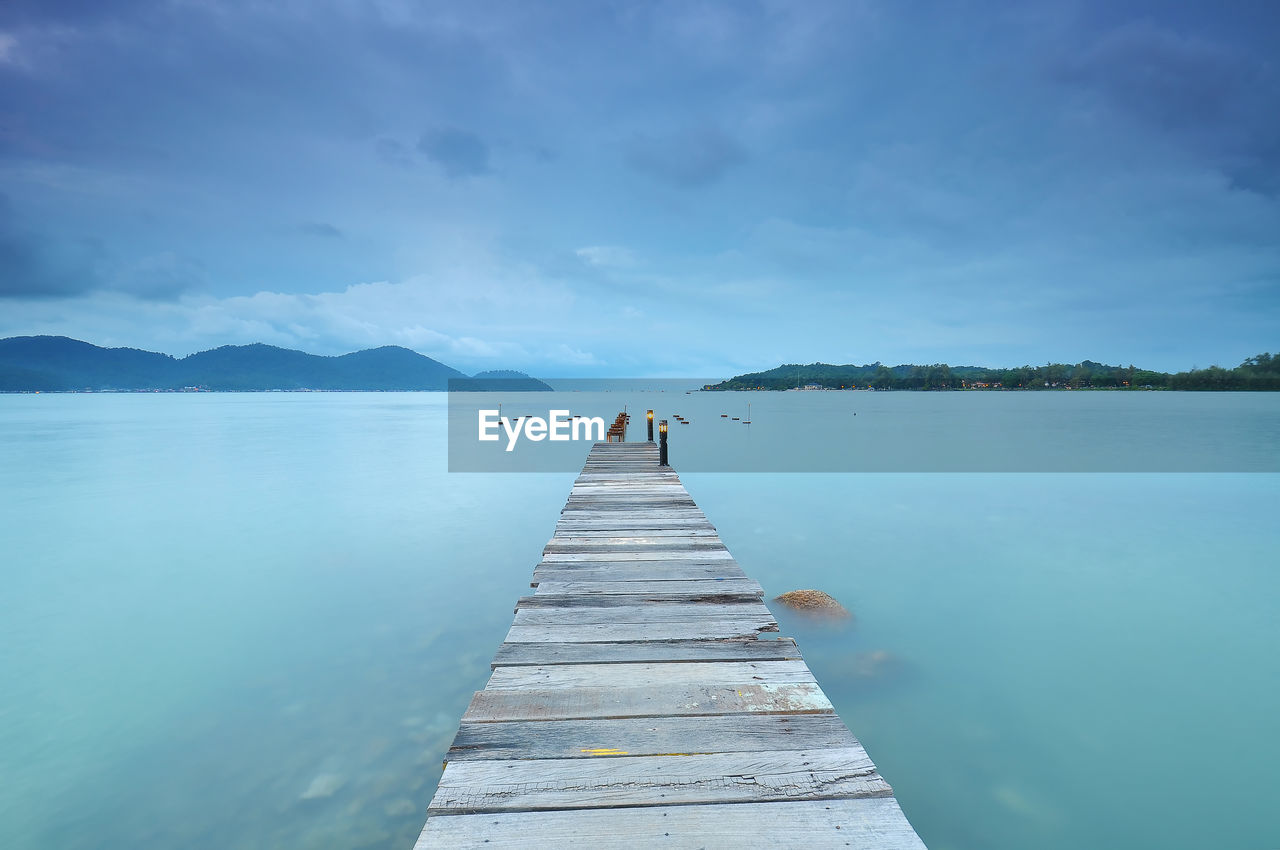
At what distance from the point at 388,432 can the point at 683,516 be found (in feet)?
119

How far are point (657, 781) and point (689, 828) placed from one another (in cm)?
33

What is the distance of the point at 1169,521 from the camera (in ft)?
44.1

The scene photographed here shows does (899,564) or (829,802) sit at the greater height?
(829,802)

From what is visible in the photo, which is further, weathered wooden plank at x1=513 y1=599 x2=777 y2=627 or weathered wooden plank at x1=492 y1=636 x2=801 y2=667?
weathered wooden plank at x1=513 y1=599 x2=777 y2=627

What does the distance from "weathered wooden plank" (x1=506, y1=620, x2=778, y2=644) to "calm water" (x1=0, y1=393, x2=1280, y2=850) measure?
1.44 metres

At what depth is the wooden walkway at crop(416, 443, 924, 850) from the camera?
8.73ft

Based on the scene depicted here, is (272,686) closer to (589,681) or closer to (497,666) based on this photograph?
(497,666)

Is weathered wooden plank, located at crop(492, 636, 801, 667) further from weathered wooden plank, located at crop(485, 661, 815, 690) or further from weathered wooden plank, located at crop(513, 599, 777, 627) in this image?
weathered wooden plank, located at crop(513, 599, 777, 627)

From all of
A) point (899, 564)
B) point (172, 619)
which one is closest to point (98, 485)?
point (172, 619)

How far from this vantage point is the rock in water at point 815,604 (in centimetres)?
764

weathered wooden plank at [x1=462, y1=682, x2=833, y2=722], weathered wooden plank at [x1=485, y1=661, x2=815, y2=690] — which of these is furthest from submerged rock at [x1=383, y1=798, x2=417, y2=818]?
weathered wooden plank at [x1=462, y1=682, x2=833, y2=722]

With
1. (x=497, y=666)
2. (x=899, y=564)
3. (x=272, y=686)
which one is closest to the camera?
(x=497, y=666)

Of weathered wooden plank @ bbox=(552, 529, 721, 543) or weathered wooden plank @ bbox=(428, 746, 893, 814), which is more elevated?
weathered wooden plank @ bbox=(552, 529, 721, 543)

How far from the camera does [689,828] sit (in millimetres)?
2645
